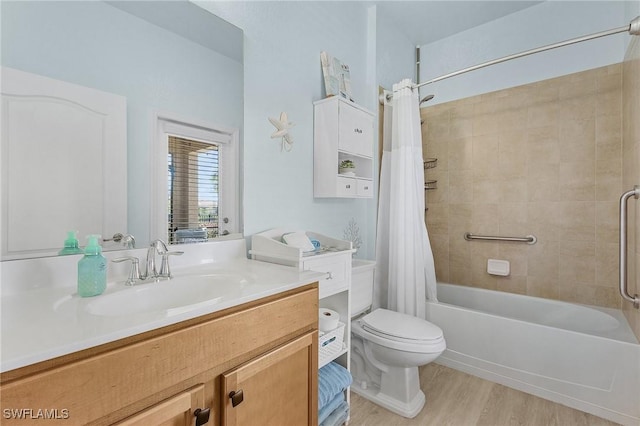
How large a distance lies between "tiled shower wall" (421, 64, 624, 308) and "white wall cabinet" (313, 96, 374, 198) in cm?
124

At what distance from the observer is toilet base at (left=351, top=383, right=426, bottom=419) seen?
1.65 metres

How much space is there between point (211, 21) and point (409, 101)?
142cm

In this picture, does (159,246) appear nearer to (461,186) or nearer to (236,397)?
(236,397)

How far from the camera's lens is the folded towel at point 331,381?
1.32m

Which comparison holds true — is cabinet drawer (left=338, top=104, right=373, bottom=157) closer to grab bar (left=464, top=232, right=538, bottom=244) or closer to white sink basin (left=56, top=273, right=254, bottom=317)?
white sink basin (left=56, top=273, right=254, bottom=317)

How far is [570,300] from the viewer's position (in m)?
2.26

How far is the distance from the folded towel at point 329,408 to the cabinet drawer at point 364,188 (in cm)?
116

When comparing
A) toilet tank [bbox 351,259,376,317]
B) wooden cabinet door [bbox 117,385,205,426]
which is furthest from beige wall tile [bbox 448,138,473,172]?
wooden cabinet door [bbox 117,385,205,426]

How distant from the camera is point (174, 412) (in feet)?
2.29

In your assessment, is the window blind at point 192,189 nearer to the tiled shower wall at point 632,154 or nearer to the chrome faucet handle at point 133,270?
the chrome faucet handle at point 133,270

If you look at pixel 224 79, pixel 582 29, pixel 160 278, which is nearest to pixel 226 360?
pixel 160 278

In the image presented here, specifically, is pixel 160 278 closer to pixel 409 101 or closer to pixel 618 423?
pixel 409 101

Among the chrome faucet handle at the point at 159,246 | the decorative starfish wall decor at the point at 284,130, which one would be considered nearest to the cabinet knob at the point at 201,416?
the chrome faucet handle at the point at 159,246

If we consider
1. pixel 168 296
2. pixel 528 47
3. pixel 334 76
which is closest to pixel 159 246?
pixel 168 296
